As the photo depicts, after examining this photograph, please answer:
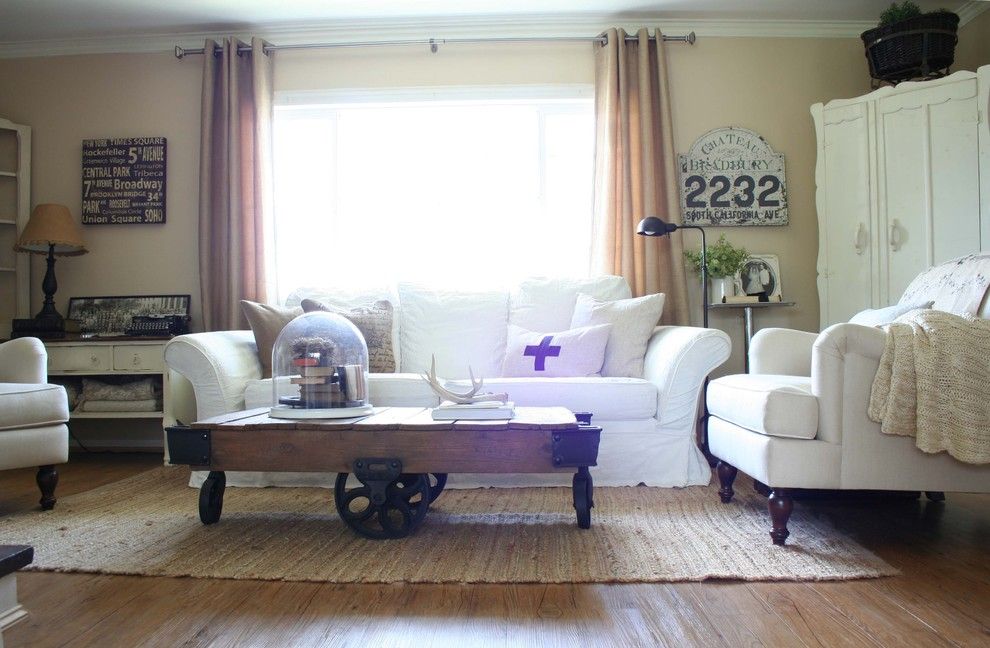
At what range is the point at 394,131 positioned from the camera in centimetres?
406

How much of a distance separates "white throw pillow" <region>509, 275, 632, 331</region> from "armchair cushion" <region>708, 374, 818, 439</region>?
1234mm

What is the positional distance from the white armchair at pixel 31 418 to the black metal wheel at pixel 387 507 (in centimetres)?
118

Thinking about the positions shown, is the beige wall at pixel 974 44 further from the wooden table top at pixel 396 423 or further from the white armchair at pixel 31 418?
the white armchair at pixel 31 418

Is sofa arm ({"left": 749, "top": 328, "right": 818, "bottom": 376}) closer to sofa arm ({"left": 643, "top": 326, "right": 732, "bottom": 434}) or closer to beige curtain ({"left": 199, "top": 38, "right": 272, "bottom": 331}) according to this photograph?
sofa arm ({"left": 643, "top": 326, "right": 732, "bottom": 434})

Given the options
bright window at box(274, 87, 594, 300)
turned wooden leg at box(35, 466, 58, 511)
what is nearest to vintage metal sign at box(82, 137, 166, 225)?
bright window at box(274, 87, 594, 300)

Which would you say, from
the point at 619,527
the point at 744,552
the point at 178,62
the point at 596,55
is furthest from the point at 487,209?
the point at 744,552

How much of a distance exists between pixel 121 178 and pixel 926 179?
14.6ft

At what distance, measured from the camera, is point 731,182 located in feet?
12.8

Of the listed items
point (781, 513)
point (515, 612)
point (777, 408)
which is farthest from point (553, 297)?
point (515, 612)

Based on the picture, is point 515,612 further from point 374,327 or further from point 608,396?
point 374,327

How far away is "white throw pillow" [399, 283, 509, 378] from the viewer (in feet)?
10.7

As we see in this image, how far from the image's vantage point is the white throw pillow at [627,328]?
2.98 meters

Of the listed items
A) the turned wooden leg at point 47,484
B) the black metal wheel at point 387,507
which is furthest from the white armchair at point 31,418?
the black metal wheel at point 387,507

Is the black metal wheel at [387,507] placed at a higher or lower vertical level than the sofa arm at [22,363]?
lower
